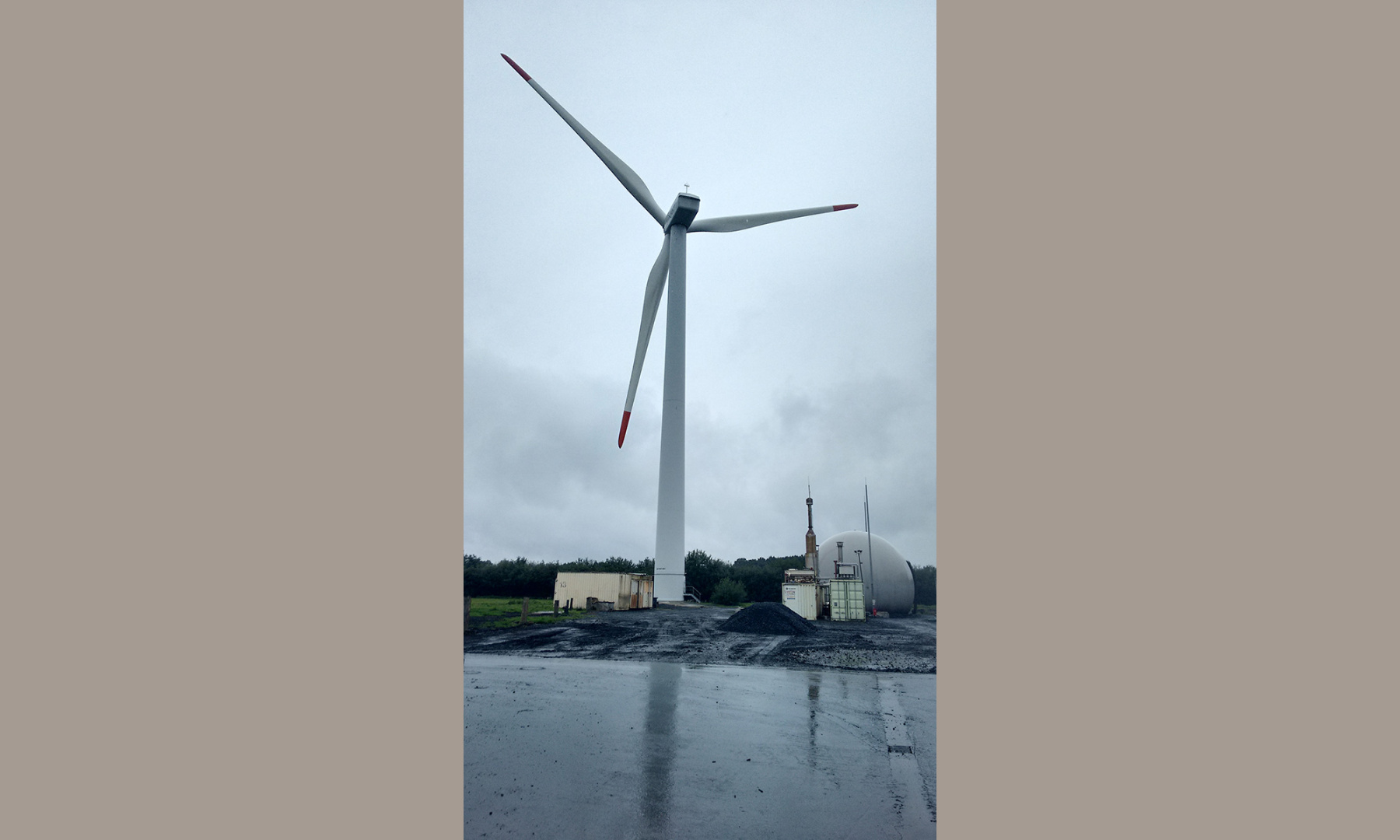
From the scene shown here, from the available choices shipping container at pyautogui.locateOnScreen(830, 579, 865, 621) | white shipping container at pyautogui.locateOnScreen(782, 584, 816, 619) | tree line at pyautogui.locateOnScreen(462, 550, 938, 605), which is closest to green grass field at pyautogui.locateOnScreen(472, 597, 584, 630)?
tree line at pyautogui.locateOnScreen(462, 550, 938, 605)

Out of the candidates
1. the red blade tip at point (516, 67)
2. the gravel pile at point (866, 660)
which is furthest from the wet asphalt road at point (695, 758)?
the red blade tip at point (516, 67)

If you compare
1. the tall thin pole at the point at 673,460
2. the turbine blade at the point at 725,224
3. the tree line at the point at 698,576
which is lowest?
the tree line at the point at 698,576

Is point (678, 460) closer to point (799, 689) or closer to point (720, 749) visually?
point (799, 689)

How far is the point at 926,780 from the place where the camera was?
6965 millimetres

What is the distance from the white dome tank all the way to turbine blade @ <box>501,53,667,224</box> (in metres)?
19.1

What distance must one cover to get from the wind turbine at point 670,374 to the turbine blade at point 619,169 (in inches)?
1.6

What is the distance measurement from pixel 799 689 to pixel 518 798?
22.3 feet

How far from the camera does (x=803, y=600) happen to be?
27578 mm

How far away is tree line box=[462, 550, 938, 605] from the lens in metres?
35.7

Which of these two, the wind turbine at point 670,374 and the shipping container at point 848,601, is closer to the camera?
the shipping container at point 848,601

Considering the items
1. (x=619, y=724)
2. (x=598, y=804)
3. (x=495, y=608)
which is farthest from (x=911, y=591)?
(x=598, y=804)

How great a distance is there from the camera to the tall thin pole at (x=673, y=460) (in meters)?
31.5

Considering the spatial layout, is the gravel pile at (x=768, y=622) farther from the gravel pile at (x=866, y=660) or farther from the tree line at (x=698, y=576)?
the tree line at (x=698, y=576)

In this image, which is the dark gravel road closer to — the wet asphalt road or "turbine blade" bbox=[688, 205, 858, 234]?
the wet asphalt road
